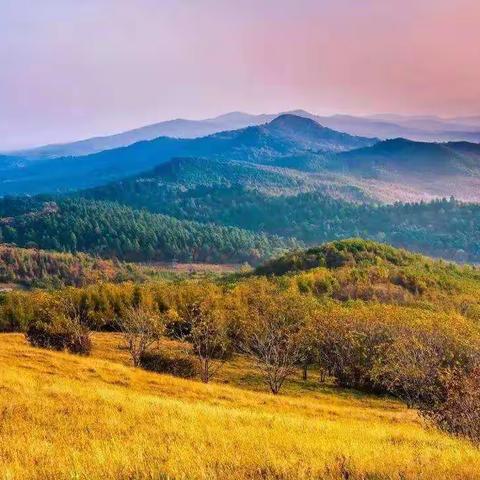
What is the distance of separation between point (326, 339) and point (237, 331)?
13.0 meters

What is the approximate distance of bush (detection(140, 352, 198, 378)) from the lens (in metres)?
51.6

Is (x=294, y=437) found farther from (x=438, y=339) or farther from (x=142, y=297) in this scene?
(x=142, y=297)

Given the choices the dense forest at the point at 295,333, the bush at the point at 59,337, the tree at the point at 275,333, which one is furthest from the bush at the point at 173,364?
the bush at the point at 59,337

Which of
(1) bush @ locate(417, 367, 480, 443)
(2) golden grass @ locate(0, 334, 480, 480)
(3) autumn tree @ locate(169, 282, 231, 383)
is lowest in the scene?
(3) autumn tree @ locate(169, 282, 231, 383)

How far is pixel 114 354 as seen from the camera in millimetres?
62406

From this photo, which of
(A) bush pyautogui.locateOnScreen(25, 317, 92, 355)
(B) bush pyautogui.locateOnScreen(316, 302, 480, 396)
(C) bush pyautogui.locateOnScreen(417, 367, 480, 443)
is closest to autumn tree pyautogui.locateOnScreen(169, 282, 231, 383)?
(B) bush pyautogui.locateOnScreen(316, 302, 480, 396)

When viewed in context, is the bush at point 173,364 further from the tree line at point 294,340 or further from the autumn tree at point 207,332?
the autumn tree at point 207,332

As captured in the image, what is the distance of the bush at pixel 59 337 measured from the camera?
5453 centimetres

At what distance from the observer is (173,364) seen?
52062 millimetres

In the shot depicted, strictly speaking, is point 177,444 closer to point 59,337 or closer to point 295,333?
point 59,337

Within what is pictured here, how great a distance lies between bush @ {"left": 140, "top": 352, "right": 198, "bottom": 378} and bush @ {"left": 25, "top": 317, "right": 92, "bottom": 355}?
312 inches

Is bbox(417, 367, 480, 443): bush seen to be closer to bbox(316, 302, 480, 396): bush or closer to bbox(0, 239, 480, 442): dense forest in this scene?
bbox(0, 239, 480, 442): dense forest

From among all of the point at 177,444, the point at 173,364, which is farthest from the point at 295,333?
the point at 177,444

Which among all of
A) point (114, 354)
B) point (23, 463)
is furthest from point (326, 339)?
point (23, 463)
